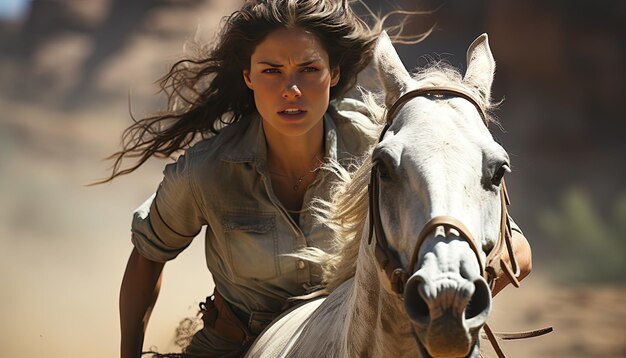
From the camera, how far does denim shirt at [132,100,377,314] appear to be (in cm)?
307

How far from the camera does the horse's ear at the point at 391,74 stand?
2240 millimetres

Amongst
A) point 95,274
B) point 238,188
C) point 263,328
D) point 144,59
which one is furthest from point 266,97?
point 144,59

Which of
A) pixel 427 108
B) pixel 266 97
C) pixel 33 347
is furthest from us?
pixel 33 347

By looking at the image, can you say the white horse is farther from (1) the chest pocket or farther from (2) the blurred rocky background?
(2) the blurred rocky background

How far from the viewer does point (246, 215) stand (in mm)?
3105

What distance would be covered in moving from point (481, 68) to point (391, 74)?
223mm

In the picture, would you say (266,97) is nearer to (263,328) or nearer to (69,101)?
(263,328)

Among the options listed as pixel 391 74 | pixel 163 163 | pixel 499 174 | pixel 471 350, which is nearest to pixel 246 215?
pixel 391 74

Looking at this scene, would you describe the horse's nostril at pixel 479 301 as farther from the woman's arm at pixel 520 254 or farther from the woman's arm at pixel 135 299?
the woman's arm at pixel 135 299

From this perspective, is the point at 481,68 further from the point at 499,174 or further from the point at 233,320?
the point at 233,320

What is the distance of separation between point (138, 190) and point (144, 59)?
1616 mm

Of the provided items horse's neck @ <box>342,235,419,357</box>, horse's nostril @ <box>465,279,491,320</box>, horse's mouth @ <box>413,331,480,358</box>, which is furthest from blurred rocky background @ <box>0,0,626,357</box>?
horse's nostril @ <box>465,279,491,320</box>

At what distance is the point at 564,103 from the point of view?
27.0 feet

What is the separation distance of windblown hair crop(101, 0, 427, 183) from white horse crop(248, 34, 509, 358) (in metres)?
0.71
